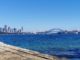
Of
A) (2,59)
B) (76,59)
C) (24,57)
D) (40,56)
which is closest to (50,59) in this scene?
(40,56)

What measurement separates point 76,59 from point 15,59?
15757 millimetres

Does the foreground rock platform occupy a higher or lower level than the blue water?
higher

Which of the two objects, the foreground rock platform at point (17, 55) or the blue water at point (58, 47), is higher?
the foreground rock platform at point (17, 55)

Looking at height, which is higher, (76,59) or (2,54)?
(2,54)

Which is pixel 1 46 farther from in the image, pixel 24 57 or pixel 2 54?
pixel 24 57

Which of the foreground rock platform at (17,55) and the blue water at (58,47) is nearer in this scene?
the foreground rock platform at (17,55)

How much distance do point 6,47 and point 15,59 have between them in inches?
43.3

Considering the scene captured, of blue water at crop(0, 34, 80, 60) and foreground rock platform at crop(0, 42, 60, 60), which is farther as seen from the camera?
blue water at crop(0, 34, 80, 60)

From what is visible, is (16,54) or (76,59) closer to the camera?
(16,54)

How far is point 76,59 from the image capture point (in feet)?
77.2

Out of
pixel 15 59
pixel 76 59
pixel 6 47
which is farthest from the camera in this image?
pixel 76 59

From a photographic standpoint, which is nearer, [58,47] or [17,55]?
[17,55]

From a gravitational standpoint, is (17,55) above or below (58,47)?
above

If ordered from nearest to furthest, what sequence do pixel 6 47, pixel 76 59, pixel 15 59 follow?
pixel 15 59 → pixel 6 47 → pixel 76 59
